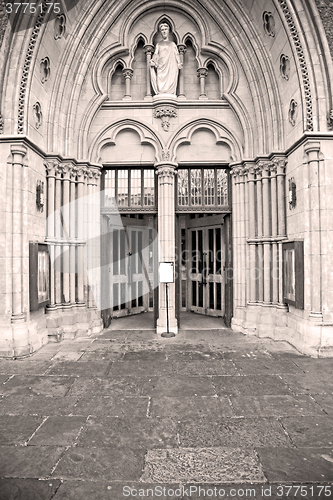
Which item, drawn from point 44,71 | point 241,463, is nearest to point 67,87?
point 44,71

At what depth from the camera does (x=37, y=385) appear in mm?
4602

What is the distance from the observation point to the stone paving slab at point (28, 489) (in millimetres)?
2455

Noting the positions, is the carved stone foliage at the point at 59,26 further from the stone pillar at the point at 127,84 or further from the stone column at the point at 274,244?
the stone column at the point at 274,244

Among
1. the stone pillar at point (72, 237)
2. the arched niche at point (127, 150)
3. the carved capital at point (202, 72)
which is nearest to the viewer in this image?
the stone pillar at point (72, 237)

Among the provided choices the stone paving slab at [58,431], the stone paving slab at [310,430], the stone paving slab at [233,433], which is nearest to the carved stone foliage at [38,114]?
the stone paving slab at [58,431]

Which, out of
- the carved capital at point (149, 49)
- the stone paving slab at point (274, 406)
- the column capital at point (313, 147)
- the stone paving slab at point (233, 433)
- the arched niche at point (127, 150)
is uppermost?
the carved capital at point (149, 49)

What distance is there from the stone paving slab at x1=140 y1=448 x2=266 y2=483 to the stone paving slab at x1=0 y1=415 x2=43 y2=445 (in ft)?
4.25

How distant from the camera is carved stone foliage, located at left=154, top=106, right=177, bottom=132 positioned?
781 cm

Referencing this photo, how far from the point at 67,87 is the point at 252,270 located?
5900 mm

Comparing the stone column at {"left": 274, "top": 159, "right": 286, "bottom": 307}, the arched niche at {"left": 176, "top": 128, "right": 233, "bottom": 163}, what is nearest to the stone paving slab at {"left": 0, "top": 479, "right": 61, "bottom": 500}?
the stone column at {"left": 274, "top": 159, "right": 286, "bottom": 307}

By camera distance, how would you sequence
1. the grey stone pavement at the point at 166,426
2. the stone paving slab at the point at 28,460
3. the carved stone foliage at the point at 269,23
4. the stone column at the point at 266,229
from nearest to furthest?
the grey stone pavement at the point at 166,426 → the stone paving slab at the point at 28,460 → the carved stone foliage at the point at 269,23 → the stone column at the point at 266,229

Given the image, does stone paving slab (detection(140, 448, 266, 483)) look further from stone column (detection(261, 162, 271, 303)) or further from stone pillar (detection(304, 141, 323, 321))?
stone column (detection(261, 162, 271, 303))

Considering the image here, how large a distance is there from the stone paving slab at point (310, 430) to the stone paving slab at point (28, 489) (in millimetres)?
2175

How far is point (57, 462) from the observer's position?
9.43ft
